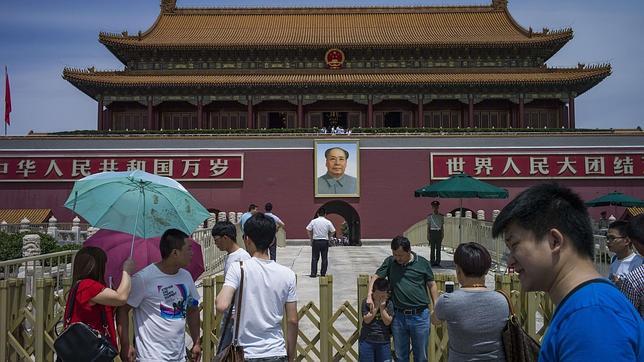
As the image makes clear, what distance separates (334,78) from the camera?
2941 cm

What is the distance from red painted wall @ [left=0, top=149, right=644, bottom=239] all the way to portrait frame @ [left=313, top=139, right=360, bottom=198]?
28 centimetres

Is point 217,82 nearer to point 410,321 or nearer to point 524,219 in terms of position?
point 410,321

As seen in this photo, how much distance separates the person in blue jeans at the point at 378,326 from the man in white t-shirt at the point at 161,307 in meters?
1.55

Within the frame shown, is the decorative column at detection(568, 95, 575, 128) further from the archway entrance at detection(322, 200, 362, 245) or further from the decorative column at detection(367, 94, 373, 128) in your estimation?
the archway entrance at detection(322, 200, 362, 245)

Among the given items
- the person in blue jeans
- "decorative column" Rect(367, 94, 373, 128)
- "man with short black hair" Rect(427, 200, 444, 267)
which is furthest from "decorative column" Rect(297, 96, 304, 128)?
the person in blue jeans

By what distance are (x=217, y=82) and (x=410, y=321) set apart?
25.3 m

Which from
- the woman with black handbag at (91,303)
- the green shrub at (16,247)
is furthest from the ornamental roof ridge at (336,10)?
the woman with black handbag at (91,303)

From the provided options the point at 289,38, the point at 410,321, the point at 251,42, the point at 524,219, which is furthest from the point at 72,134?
the point at 524,219

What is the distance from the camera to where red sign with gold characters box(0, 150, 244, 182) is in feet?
86.5

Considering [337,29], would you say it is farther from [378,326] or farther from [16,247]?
[378,326]

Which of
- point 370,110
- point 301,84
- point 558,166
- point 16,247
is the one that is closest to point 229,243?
point 16,247

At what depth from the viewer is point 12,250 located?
45.1 feet

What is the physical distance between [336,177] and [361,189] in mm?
1226

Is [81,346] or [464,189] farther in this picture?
[464,189]
